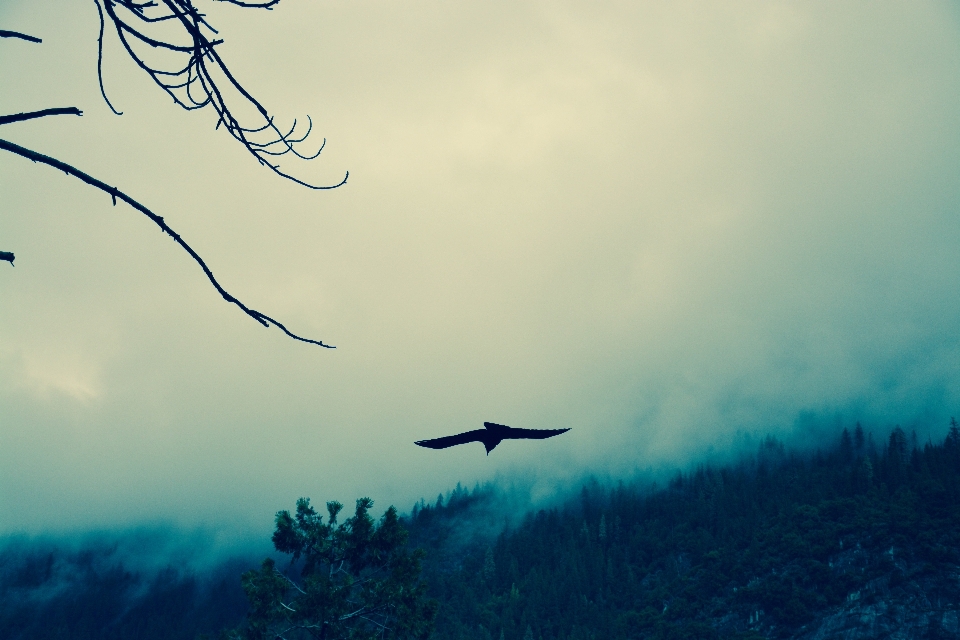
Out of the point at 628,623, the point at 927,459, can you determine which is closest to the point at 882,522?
the point at 927,459

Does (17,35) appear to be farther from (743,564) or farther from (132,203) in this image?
(743,564)

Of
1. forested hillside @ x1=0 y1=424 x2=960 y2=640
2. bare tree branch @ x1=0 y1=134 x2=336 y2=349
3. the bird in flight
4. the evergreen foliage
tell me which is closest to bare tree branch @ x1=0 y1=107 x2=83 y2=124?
bare tree branch @ x1=0 y1=134 x2=336 y2=349

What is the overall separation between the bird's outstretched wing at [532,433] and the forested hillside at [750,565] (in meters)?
99.9

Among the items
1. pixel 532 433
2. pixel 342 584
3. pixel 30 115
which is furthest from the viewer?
pixel 342 584

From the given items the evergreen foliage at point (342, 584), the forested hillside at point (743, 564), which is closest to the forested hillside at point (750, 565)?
the forested hillside at point (743, 564)

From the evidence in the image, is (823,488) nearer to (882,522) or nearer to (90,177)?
(882,522)

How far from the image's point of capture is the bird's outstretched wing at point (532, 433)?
122 inches

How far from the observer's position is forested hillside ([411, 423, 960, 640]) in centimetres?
9519

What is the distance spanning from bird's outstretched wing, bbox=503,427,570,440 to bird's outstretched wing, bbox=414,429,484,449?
0.44ft

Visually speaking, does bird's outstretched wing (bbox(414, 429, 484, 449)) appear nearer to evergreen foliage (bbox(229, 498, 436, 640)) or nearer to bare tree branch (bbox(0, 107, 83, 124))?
bare tree branch (bbox(0, 107, 83, 124))

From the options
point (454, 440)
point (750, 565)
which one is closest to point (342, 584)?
point (454, 440)

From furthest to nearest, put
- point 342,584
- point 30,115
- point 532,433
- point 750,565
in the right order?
point 750,565, point 342,584, point 532,433, point 30,115

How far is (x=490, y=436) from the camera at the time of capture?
10.5 feet

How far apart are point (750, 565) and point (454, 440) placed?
12006 centimetres
